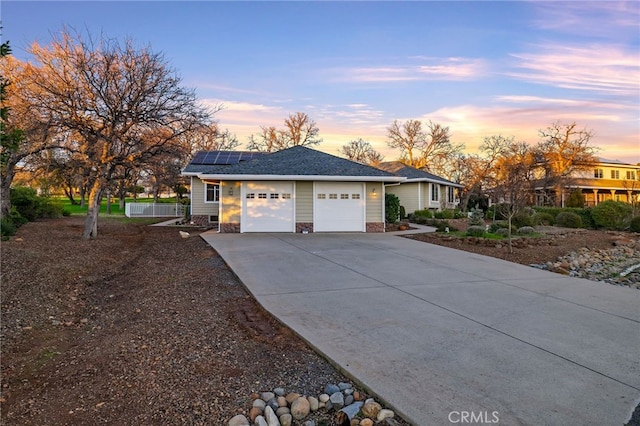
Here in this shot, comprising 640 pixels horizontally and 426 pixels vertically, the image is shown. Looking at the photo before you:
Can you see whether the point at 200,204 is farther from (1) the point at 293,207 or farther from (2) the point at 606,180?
(2) the point at 606,180

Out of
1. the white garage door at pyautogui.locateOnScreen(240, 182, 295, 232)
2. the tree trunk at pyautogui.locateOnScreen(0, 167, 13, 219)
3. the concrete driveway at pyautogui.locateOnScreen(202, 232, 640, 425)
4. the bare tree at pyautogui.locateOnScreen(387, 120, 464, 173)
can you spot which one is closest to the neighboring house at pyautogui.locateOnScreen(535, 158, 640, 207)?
the bare tree at pyautogui.locateOnScreen(387, 120, 464, 173)

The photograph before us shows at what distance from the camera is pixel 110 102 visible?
35.9ft

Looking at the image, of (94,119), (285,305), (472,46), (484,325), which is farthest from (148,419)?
(472,46)

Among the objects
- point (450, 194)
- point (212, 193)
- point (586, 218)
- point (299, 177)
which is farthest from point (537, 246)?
point (450, 194)

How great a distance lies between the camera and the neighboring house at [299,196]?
47.9ft

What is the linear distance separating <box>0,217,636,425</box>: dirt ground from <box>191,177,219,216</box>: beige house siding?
11.8 meters

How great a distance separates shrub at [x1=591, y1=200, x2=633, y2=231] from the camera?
18.4 m

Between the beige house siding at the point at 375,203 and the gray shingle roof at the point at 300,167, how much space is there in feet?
2.24

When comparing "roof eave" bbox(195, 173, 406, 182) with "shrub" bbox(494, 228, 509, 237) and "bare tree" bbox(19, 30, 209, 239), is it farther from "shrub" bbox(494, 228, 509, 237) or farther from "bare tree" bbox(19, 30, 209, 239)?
"shrub" bbox(494, 228, 509, 237)

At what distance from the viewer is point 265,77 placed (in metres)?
15.3

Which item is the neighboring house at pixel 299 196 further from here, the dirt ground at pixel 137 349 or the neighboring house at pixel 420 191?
the neighboring house at pixel 420 191

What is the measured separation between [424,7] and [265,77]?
7096 mm

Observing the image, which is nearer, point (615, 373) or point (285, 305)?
point (615, 373)

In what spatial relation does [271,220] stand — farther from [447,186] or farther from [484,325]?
[447,186]
